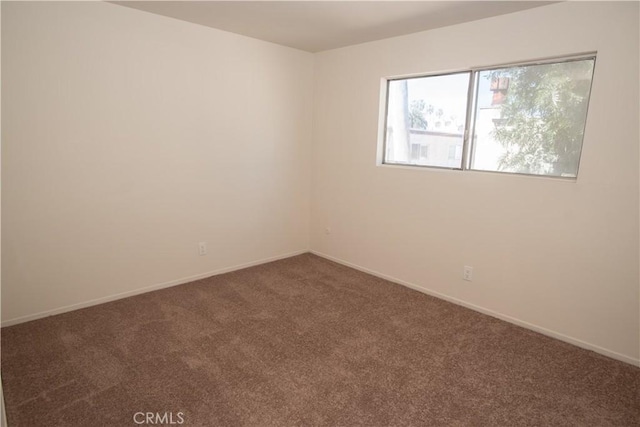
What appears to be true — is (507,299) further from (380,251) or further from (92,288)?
(92,288)

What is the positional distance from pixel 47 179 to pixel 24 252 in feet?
1.83

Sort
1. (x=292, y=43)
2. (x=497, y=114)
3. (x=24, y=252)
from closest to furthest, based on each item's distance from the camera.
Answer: (x=24, y=252) → (x=497, y=114) → (x=292, y=43)

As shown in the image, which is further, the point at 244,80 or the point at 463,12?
the point at 244,80

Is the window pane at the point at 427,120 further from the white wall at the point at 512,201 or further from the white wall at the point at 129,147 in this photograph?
the white wall at the point at 129,147

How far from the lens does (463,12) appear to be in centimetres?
Result: 266

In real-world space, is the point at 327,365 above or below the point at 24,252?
below

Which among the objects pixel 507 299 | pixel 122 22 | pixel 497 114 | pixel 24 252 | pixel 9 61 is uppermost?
pixel 122 22

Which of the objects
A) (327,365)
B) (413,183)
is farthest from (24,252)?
(413,183)

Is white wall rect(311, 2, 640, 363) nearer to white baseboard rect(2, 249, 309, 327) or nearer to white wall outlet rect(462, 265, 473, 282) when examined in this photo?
white wall outlet rect(462, 265, 473, 282)

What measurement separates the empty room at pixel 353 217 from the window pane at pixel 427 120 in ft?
0.07

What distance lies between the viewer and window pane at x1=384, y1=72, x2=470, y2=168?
10.3 ft

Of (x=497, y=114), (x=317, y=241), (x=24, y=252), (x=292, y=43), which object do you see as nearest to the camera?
(x=24, y=252)

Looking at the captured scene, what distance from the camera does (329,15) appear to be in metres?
2.83

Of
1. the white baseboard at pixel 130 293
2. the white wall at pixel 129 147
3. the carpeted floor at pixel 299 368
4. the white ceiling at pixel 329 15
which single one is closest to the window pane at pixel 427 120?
the white ceiling at pixel 329 15
